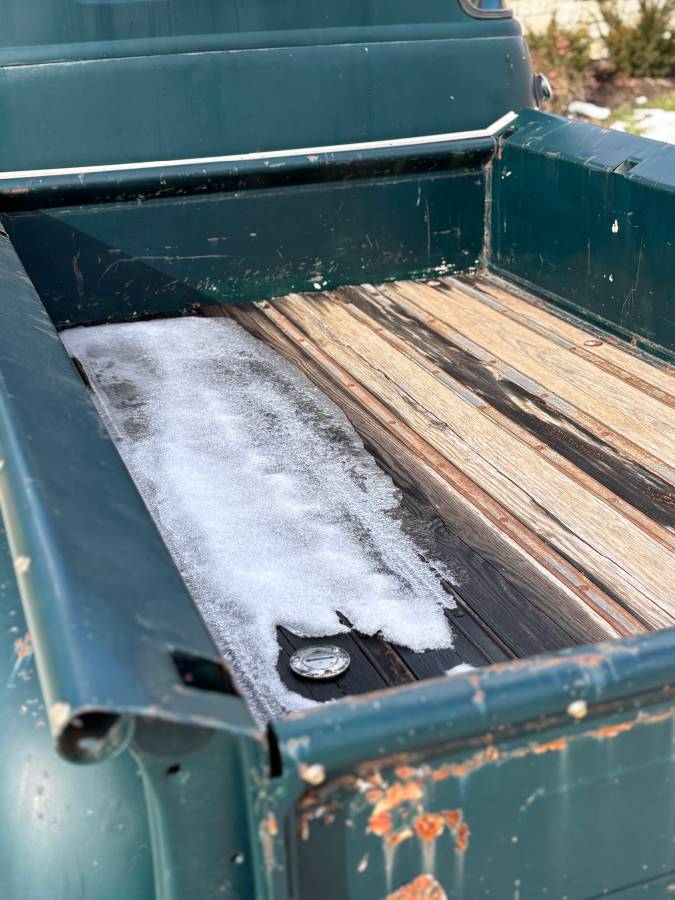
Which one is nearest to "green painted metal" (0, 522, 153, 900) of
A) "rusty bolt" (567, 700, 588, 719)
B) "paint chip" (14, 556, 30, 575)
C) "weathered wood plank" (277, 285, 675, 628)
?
"paint chip" (14, 556, 30, 575)

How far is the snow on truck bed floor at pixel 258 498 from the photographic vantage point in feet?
5.32

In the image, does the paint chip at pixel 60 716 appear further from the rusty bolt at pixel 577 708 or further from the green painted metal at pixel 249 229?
the green painted metal at pixel 249 229

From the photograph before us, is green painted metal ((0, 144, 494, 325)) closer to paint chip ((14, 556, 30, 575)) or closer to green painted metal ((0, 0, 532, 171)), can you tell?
green painted metal ((0, 0, 532, 171))

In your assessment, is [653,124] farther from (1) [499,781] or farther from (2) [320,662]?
(1) [499,781]

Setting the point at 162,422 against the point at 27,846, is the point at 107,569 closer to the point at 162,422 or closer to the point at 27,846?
the point at 27,846

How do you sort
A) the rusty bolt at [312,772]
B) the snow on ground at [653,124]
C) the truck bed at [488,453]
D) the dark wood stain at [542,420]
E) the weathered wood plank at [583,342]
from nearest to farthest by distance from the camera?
the rusty bolt at [312,772]
the truck bed at [488,453]
the dark wood stain at [542,420]
the weathered wood plank at [583,342]
the snow on ground at [653,124]

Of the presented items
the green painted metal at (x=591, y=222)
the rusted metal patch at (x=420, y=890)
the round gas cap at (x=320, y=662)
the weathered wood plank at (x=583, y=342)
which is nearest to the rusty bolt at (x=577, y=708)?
the rusted metal patch at (x=420, y=890)

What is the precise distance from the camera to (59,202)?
279cm

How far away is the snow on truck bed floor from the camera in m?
1.62

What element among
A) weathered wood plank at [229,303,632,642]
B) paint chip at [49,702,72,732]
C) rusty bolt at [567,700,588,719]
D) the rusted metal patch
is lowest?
weathered wood plank at [229,303,632,642]

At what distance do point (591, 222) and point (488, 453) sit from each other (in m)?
0.92

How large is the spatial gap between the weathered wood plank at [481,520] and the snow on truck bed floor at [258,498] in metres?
0.06

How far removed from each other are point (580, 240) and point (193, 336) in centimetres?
106

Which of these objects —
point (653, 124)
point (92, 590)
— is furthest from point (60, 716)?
point (653, 124)
